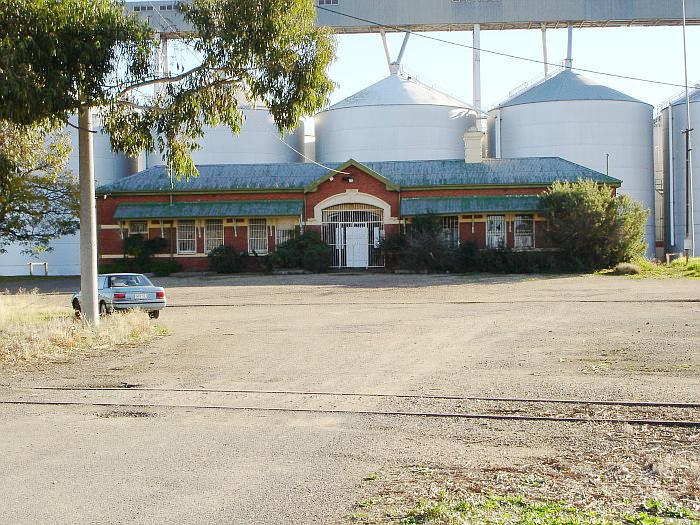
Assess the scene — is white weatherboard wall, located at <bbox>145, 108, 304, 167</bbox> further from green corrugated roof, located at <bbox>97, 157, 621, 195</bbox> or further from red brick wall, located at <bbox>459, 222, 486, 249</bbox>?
red brick wall, located at <bbox>459, 222, 486, 249</bbox>

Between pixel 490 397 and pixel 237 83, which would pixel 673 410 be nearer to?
pixel 490 397

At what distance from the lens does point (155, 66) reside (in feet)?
53.9

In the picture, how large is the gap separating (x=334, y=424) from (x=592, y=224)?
102 ft

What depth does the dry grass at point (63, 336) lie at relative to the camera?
1369cm

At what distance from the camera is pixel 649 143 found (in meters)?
51.3

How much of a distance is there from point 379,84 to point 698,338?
40.5 m

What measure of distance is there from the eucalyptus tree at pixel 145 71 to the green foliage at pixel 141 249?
25.4m

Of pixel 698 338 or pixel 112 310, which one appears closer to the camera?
pixel 698 338

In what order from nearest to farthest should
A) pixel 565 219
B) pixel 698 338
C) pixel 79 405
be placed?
pixel 79 405 → pixel 698 338 → pixel 565 219

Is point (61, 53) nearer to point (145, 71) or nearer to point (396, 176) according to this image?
point (145, 71)

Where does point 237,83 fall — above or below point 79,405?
above

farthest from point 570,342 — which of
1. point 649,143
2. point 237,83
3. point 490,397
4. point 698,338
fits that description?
point 649,143

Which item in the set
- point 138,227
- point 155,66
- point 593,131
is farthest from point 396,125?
point 155,66

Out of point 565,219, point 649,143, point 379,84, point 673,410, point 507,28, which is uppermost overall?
point 507,28
